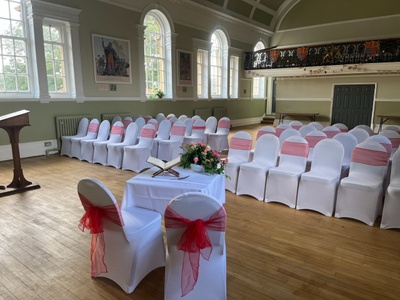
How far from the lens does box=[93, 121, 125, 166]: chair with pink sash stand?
6742 millimetres

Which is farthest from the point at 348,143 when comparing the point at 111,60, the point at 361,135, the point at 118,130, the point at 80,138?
the point at 111,60

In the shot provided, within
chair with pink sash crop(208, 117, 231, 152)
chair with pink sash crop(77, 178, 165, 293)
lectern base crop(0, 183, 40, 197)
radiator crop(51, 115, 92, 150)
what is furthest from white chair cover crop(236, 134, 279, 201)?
radiator crop(51, 115, 92, 150)

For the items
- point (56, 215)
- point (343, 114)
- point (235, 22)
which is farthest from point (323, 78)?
point (56, 215)

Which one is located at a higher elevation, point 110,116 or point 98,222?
point 110,116

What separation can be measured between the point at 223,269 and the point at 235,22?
13733mm

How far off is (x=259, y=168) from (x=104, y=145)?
390cm

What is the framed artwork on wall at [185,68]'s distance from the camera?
11430mm

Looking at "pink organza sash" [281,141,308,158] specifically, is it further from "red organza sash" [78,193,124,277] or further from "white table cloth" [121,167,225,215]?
"red organza sash" [78,193,124,277]

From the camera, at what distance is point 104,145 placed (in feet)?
22.0

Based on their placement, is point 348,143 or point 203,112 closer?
point 348,143

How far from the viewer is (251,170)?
4.50 meters

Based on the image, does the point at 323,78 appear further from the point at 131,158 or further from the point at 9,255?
the point at 9,255

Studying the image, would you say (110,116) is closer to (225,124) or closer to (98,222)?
(225,124)

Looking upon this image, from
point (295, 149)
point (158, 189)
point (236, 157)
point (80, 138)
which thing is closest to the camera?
point (158, 189)
